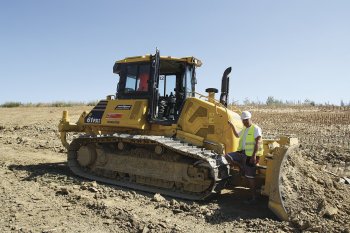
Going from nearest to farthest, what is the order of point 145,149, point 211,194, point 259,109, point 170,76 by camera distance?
point 211,194 < point 145,149 < point 170,76 < point 259,109

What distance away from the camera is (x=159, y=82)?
931cm

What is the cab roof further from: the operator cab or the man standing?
the man standing

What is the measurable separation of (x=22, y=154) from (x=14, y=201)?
5.99 metres

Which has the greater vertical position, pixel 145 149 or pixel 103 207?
pixel 145 149

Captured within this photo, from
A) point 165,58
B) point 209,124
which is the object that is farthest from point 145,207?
point 165,58

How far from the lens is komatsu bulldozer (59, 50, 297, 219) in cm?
797

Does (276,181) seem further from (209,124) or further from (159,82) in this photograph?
(159,82)

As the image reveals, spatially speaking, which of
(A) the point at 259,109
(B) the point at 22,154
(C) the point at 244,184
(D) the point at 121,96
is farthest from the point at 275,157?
(A) the point at 259,109

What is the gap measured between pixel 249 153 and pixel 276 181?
1007 millimetres

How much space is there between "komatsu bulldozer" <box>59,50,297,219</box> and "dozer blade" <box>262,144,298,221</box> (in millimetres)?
509

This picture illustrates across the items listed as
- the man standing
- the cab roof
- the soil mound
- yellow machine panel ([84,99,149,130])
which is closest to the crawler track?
the man standing

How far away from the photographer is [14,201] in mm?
7016

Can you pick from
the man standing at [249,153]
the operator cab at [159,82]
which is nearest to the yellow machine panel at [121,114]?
the operator cab at [159,82]

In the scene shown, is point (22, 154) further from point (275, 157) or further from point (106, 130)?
point (275, 157)
